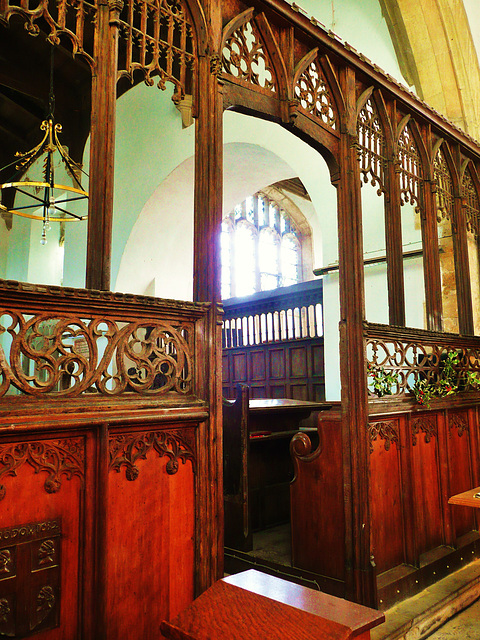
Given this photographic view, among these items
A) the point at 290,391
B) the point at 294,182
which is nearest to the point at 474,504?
the point at 290,391

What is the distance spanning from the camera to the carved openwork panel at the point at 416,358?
133 inches

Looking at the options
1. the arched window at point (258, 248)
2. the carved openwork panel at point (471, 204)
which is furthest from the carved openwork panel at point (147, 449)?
the arched window at point (258, 248)

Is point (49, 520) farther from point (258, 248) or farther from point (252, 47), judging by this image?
point (258, 248)

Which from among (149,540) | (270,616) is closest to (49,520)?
(149,540)

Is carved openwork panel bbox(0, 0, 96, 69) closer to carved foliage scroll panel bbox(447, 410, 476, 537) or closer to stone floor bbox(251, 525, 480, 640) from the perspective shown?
stone floor bbox(251, 525, 480, 640)

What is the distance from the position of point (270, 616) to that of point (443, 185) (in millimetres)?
4284

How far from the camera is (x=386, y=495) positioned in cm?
336

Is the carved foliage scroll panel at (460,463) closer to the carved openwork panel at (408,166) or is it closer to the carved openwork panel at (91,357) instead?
the carved openwork panel at (408,166)

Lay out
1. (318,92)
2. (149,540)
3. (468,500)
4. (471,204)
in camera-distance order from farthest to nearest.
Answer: (471,204), (318,92), (468,500), (149,540)

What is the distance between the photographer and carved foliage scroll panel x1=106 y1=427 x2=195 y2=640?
201 centimetres

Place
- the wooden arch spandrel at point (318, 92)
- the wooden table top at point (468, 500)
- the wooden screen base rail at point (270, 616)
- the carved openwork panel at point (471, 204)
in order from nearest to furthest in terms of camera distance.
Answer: the wooden screen base rail at point (270, 616) < the wooden table top at point (468, 500) < the wooden arch spandrel at point (318, 92) < the carved openwork panel at point (471, 204)

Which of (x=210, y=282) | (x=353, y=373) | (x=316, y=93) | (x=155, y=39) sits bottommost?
(x=353, y=373)

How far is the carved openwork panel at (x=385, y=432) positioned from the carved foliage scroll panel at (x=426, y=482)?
0.65 feet

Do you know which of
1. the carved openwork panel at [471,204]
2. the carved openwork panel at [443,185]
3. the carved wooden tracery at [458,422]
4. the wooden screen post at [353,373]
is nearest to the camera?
the wooden screen post at [353,373]
